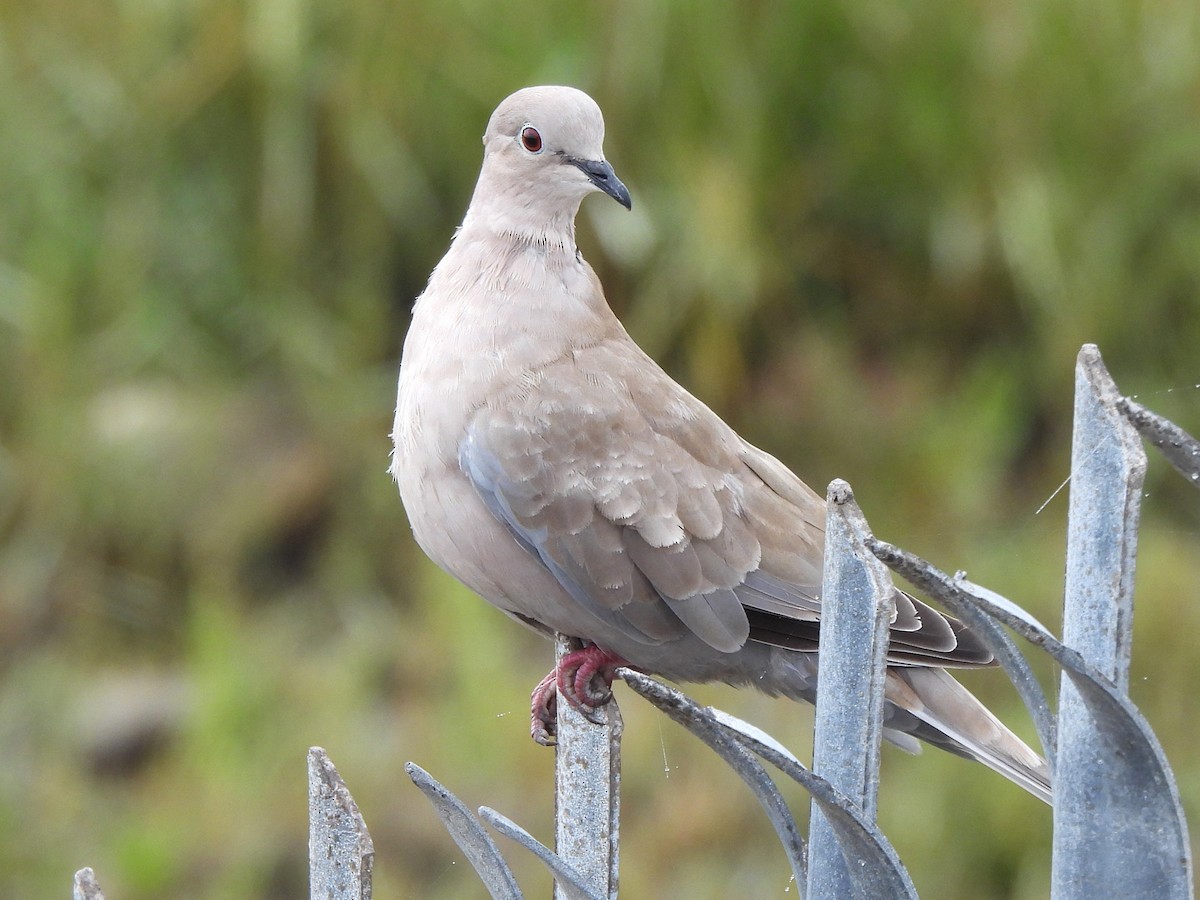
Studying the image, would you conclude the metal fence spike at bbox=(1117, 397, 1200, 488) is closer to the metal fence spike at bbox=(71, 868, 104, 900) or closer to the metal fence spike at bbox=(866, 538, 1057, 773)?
the metal fence spike at bbox=(866, 538, 1057, 773)

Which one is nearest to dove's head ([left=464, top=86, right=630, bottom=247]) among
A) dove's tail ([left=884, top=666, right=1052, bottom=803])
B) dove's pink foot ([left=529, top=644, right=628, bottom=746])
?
dove's pink foot ([left=529, top=644, right=628, bottom=746])

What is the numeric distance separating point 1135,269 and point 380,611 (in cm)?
227

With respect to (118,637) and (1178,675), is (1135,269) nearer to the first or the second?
(1178,675)

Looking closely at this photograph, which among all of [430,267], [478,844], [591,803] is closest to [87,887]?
[478,844]

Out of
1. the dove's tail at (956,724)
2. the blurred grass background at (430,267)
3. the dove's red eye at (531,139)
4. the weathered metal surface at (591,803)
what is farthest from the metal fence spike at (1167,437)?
the blurred grass background at (430,267)

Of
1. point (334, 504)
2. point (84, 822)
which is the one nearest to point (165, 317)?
point (334, 504)

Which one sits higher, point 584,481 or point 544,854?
point 584,481

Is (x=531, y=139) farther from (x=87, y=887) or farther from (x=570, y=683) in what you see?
(x=87, y=887)

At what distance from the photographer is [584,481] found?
1.87 metres

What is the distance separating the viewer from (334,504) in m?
3.89

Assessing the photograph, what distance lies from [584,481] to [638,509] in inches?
3.1

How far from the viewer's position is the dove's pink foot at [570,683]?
1.75 m

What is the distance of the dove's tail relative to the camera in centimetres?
170

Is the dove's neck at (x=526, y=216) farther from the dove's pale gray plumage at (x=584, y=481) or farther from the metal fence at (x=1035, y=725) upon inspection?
the metal fence at (x=1035, y=725)
